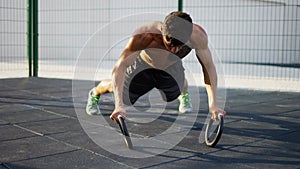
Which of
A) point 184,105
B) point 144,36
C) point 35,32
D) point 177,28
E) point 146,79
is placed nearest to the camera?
point 177,28

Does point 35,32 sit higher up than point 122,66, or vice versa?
point 122,66

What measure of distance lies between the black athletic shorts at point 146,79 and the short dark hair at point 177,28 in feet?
2.46

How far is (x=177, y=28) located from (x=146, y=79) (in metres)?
0.90

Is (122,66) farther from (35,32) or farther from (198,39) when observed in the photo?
(35,32)

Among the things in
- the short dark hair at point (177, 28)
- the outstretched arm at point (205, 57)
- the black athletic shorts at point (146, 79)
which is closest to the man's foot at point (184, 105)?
the black athletic shorts at point (146, 79)

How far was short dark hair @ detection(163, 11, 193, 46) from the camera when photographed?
7.63ft

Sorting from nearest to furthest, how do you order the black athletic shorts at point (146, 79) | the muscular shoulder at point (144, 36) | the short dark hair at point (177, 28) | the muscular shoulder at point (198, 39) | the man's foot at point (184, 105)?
the short dark hair at point (177, 28)
the muscular shoulder at point (144, 36)
the muscular shoulder at point (198, 39)
the black athletic shorts at point (146, 79)
the man's foot at point (184, 105)

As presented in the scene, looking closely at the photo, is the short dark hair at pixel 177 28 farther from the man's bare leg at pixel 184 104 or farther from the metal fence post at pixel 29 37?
the metal fence post at pixel 29 37

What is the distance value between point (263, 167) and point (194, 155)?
17.1 inches

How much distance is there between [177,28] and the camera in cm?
235

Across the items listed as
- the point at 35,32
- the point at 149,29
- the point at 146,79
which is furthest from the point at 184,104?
the point at 35,32

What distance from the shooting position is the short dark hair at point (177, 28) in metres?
2.33

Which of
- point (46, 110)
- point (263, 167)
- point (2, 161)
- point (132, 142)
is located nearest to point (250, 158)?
point (263, 167)

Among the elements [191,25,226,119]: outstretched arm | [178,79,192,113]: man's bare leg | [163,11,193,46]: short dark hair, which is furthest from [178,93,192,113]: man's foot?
[163,11,193,46]: short dark hair
